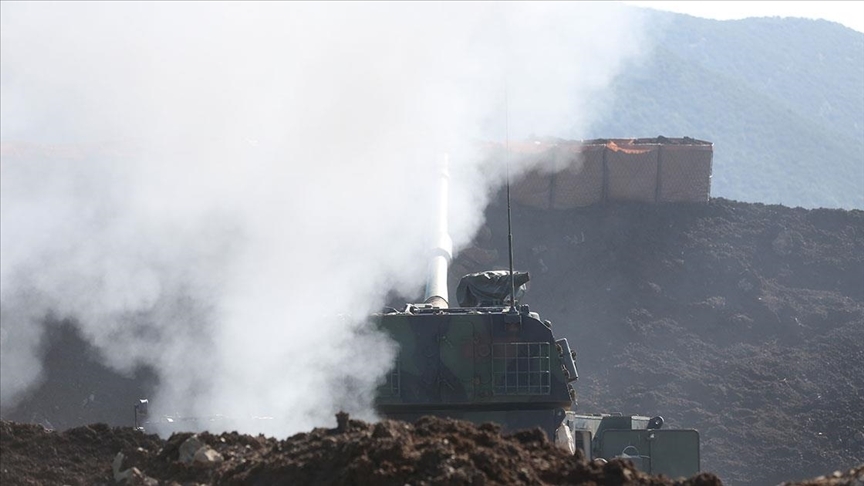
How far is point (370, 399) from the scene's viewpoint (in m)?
12.2

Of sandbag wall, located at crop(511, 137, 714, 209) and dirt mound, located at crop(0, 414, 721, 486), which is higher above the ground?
sandbag wall, located at crop(511, 137, 714, 209)

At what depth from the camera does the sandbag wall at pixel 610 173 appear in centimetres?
2695

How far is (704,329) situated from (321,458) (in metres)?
18.1

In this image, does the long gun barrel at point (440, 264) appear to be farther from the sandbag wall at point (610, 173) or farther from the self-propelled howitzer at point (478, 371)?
the sandbag wall at point (610, 173)

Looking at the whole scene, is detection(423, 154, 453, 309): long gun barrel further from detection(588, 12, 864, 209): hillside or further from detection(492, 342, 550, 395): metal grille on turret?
detection(588, 12, 864, 209): hillside

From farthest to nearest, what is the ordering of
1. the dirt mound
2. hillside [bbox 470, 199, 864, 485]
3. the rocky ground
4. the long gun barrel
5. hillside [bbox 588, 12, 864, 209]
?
1. hillside [bbox 588, 12, 864, 209]
2. hillside [bbox 470, 199, 864, 485]
3. the rocky ground
4. the long gun barrel
5. the dirt mound

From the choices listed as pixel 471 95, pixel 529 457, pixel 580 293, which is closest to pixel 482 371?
pixel 529 457

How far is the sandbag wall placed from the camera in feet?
88.4

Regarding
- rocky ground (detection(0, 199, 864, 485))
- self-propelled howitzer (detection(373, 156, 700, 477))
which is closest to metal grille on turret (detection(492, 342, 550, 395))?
self-propelled howitzer (detection(373, 156, 700, 477))

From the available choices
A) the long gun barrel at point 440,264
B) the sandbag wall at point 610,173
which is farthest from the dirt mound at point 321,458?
the sandbag wall at point 610,173

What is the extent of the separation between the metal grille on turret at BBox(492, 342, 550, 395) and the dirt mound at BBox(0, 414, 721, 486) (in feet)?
10.8

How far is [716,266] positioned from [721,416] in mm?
5859

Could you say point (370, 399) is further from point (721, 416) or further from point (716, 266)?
point (716, 266)

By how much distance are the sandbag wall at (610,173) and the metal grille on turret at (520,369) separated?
14843 mm
